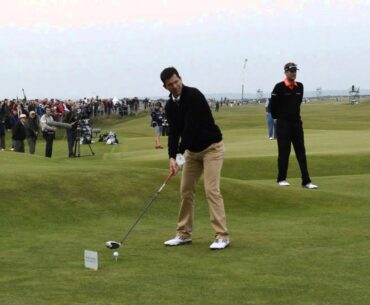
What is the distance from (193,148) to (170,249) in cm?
130

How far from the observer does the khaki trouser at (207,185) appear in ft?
29.1

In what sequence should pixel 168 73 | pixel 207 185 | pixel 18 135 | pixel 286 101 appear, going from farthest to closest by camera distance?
pixel 18 135, pixel 286 101, pixel 207 185, pixel 168 73

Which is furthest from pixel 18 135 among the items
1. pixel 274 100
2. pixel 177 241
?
pixel 177 241

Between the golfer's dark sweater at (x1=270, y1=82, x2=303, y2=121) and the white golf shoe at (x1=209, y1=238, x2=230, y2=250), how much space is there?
590cm

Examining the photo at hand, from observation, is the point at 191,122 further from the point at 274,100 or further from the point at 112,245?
the point at 274,100

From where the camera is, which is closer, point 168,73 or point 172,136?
point 168,73

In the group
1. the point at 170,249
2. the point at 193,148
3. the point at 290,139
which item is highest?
the point at 193,148

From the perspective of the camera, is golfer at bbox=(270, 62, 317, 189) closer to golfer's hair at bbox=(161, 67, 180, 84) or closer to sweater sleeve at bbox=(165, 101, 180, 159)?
sweater sleeve at bbox=(165, 101, 180, 159)

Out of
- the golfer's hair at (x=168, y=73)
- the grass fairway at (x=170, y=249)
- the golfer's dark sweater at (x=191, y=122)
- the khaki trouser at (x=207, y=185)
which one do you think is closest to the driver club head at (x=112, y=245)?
the grass fairway at (x=170, y=249)

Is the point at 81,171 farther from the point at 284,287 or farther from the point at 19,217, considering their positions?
the point at 284,287

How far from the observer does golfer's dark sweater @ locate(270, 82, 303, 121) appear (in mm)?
14148

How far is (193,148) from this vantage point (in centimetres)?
893

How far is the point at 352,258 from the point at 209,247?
1891 millimetres

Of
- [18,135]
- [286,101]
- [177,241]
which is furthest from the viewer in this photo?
[18,135]
